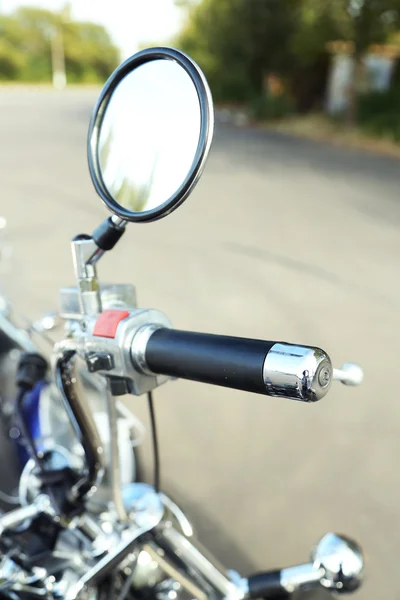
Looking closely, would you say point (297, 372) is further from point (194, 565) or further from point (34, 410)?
point (34, 410)

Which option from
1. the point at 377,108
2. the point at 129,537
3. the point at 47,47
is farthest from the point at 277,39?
the point at 47,47

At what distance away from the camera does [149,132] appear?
89 centimetres

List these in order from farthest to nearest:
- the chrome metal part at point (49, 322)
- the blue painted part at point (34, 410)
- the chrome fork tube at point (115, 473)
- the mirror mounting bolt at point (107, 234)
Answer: the blue painted part at point (34, 410) → the chrome metal part at point (49, 322) → the chrome fork tube at point (115, 473) → the mirror mounting bolt at point (107, 234)

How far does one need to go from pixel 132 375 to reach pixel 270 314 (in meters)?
3.53

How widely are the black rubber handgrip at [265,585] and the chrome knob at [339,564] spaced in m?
0.08

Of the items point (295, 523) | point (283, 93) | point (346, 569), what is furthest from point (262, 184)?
point (283, 93)

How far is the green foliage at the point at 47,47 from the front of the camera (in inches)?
2035

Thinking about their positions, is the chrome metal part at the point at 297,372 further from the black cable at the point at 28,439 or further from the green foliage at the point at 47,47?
the green foliage at the point at 47,47

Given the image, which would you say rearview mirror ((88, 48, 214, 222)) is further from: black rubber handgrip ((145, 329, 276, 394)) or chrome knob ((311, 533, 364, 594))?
chrome knob ((311, 533, 364, 594))

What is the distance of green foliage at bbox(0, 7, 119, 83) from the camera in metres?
51.7

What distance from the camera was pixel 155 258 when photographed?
18.5 ft

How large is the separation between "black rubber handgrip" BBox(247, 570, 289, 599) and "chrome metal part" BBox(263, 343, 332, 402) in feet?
2.32

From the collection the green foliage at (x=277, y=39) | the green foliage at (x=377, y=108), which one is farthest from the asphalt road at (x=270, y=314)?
the green foliage at (x=277, y=39)

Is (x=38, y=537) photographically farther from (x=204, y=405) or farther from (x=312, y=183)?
(x=312, y=183)
